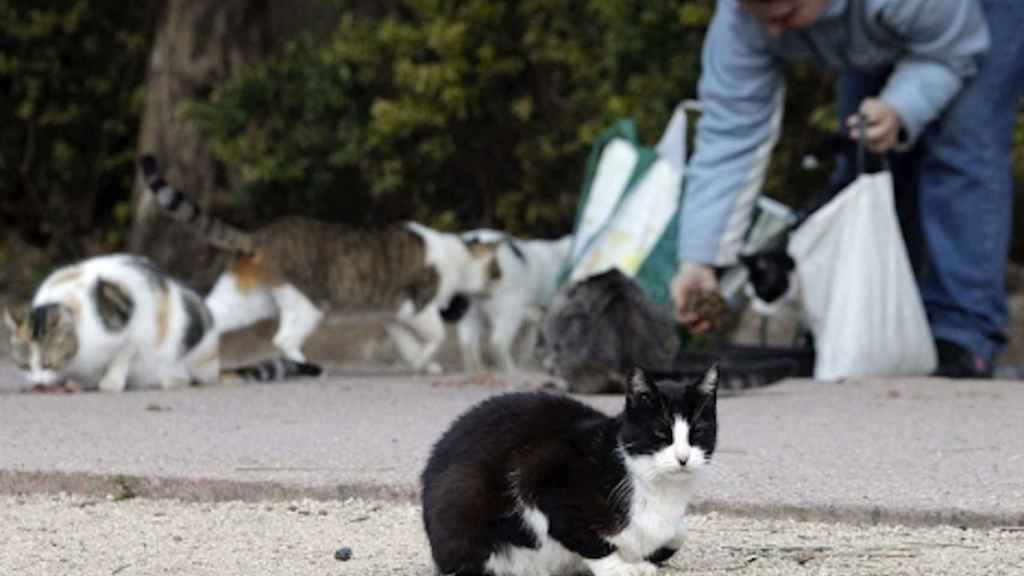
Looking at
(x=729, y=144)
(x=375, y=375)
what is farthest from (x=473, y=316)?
(x=729, y=144)

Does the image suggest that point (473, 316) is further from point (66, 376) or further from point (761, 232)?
point (66, 376)

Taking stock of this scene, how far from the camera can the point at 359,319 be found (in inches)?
444

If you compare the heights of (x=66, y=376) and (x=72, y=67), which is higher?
(x=72, y=67)

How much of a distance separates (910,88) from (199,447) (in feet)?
11.8

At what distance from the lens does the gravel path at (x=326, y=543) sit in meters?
4.79

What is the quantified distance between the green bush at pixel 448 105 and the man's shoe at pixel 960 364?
7.76 feet

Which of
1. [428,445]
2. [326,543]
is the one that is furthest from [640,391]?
[428,445]

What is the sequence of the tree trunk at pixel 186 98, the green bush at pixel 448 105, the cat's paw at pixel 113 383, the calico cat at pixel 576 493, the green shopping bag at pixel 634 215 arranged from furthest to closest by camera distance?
1. the tree trunk at pixel 186 98
2. the green bush at pixel 448 105
3. the green shopping bag at pixel 634 215
4. the cat's paw at pixel 113 383
5. the calico cat at pixel 576 493

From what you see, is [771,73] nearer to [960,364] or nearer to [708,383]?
[960,364]

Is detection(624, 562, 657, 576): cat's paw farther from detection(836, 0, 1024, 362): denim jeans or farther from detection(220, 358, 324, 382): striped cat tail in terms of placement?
detection(220, 358, 324, 382): striped cat tail

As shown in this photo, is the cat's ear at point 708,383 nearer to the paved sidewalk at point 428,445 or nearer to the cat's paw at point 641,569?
the cat's paw at point 641,569

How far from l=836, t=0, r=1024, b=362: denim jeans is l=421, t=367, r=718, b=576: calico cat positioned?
496 cm

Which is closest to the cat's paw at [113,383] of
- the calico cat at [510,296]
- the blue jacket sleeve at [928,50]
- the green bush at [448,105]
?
the calico cat at [510,296]

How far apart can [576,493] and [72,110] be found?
8863mm
